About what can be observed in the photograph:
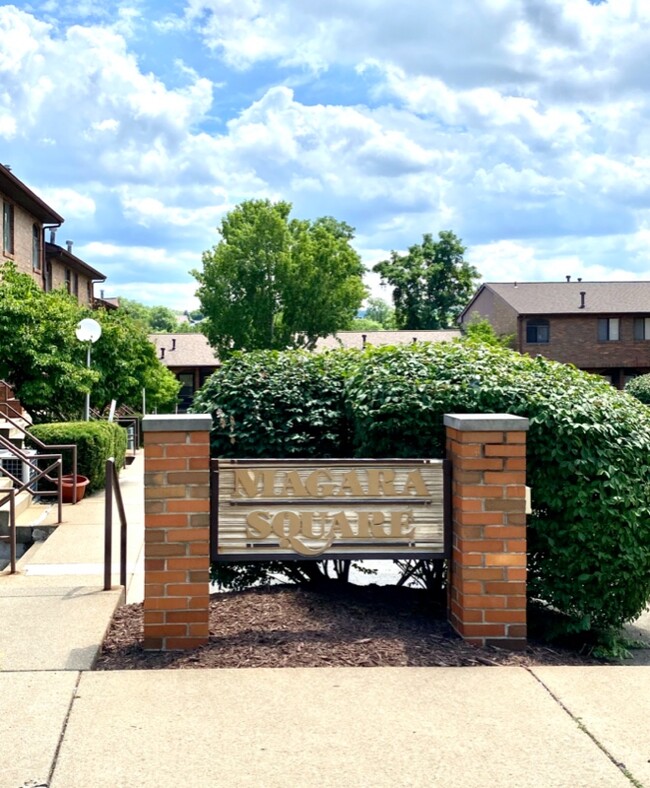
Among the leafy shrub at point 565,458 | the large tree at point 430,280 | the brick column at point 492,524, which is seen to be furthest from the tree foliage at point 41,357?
the large tree at point 430,280

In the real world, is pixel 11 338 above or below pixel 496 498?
above

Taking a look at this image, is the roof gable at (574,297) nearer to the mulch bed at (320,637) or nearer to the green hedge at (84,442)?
the green hedge at (84,442)

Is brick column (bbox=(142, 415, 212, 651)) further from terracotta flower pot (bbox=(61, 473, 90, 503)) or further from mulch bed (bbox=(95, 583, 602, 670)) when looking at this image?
terracotta flower pot (bbox=(61, 473, 90, 503))

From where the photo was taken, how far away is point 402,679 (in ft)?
13.9

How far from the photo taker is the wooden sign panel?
16.1 feet

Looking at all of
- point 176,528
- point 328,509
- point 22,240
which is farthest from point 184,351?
point 176,528

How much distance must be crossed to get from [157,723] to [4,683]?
0.97m

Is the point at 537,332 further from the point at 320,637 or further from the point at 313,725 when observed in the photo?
the point at 313,725

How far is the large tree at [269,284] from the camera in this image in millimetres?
42406

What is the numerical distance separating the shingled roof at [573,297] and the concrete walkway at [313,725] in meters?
39.8

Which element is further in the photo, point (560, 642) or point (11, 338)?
point (11, 338)

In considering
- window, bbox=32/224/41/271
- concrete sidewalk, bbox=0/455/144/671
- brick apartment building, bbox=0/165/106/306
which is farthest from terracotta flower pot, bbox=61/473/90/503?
window, bbox=32/224/41/271

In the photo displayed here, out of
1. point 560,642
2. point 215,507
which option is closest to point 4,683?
point 215,507

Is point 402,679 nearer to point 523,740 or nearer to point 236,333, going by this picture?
point 523,740
